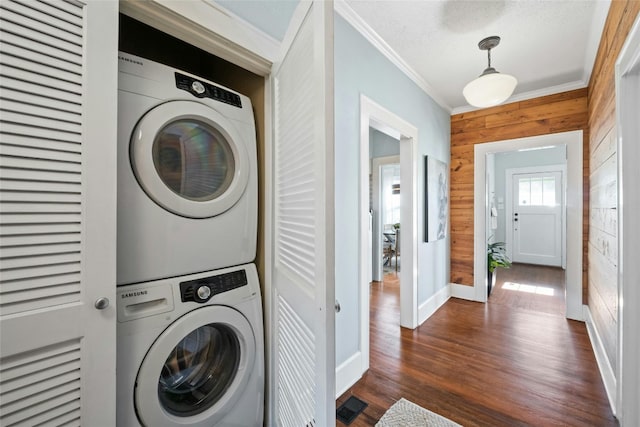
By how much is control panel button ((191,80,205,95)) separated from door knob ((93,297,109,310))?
823 mm

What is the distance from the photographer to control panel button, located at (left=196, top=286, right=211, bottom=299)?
1.07 metres

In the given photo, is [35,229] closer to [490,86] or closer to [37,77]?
[37,77]

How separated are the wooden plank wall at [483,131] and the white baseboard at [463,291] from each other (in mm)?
53

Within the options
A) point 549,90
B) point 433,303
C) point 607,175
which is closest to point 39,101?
point 607,175

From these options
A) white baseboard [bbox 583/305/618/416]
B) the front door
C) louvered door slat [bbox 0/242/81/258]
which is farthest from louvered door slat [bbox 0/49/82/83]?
the front door

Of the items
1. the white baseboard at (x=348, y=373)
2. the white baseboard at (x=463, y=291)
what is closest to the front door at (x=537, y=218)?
the white baseboard at (x=463, y=291)

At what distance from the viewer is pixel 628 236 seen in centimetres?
129

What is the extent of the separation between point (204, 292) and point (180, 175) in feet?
1.60

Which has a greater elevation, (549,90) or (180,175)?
(549,90)

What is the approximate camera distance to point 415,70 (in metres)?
2.59

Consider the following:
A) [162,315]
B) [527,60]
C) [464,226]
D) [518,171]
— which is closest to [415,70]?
[527,60]

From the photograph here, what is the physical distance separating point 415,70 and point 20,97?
9.16 feet

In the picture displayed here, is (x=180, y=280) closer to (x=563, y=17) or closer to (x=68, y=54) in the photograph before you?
(x=68, y=54)

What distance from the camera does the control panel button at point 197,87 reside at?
1.08 meters
